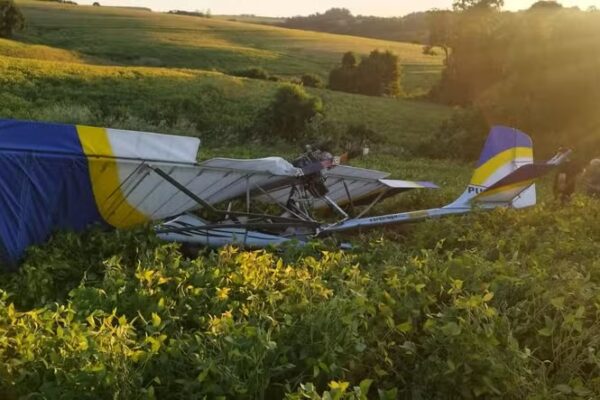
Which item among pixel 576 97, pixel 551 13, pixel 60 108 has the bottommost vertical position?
pixel 60 108

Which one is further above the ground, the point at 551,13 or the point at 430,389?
the point at 551,13

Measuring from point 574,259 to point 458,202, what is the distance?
328cm

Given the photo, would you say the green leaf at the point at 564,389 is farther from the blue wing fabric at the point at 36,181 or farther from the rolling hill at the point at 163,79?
the rolling hill at the point at 163,79

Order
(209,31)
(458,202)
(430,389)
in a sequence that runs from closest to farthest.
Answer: (430,389) < (458,202) < (209,31)

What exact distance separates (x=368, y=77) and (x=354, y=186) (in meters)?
53.5

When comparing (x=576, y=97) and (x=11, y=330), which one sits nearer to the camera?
(x=11, y=330)

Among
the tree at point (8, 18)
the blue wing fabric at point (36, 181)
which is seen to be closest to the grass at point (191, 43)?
the tree at point (8, 18)

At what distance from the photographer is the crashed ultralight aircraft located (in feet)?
24.2

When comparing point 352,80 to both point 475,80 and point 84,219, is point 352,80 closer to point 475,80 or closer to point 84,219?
point 475,80

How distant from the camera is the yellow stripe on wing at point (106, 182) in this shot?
7598 millimetres

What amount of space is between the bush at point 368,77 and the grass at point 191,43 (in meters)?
5.46

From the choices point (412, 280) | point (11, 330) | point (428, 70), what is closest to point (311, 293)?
point (412, 280)

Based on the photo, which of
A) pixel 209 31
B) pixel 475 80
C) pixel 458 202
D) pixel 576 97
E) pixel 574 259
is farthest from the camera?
pixel 209 31

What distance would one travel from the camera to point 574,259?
6.65 m
